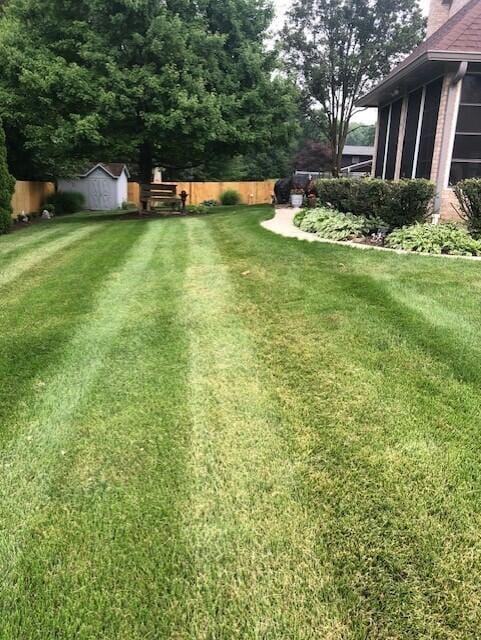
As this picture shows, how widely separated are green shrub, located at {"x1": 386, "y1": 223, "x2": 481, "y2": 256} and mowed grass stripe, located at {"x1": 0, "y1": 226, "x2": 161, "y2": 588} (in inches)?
189

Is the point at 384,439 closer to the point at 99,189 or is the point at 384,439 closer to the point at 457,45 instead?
the point at 457,45

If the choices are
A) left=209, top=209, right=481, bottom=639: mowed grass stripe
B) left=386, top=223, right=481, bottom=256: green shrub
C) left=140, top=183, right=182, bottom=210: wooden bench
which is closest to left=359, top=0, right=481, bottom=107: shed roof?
left=386, top=223, right=481, bottom=256: green shrub

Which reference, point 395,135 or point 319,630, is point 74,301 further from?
point 395,135

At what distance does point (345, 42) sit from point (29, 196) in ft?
63.2

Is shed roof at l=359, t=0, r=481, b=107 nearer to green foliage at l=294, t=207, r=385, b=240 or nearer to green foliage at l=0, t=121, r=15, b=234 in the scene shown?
green foliage at l=294, t=207, r=385, b=240

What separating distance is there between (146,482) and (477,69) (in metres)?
11.4

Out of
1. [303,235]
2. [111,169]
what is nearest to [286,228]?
[303,235]

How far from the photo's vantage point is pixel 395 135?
13.8 m

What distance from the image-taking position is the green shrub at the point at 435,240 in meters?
7.46

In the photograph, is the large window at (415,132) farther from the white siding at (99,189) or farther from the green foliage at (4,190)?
the white siding at (99,189)

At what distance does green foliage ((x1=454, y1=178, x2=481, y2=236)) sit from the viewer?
7629 mm

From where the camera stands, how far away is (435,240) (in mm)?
7633

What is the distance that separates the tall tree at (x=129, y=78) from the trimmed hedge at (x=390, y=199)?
588 cm

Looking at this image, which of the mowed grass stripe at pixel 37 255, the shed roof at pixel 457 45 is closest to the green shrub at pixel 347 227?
the shed roof at pixel 457 45
